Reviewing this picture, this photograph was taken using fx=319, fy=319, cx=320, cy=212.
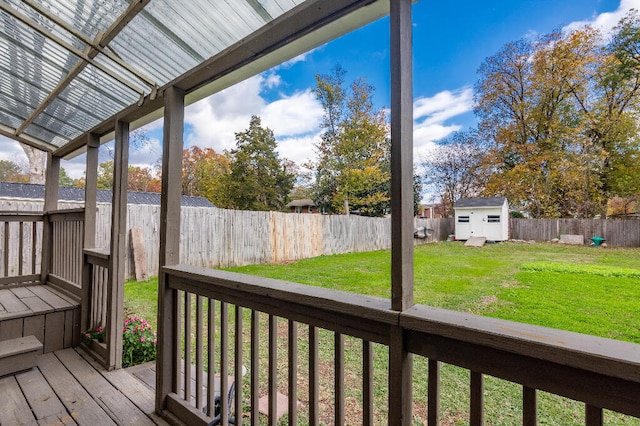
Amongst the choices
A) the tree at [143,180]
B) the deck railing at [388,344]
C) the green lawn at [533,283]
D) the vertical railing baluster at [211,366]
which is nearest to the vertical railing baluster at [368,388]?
the deck railing at [388,344]

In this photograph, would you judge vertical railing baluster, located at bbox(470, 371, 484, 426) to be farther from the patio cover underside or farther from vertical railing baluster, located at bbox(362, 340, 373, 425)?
the patio cover underside

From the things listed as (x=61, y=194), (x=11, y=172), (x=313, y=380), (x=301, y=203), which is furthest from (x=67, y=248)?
(x=301, y=203)

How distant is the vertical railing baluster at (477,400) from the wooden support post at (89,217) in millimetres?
2833

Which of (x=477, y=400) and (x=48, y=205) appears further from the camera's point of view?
(x=48, y=205)

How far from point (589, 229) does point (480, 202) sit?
3.31 feet

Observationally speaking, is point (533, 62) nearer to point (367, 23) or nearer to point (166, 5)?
point (367, 23)

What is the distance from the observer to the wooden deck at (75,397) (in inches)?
65.0

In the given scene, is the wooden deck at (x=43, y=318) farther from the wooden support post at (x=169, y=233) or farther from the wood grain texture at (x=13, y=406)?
the wooden support post at (x=169, y=233)

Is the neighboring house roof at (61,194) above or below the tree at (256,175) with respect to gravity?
below

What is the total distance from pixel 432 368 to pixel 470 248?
387 centimetres

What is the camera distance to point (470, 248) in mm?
4277

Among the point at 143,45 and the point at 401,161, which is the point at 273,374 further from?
the point at 143,45

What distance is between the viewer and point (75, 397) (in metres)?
1.85

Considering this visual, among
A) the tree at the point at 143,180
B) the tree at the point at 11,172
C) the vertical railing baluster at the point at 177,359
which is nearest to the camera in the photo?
the vertical railing baluster at the point at 177,359
